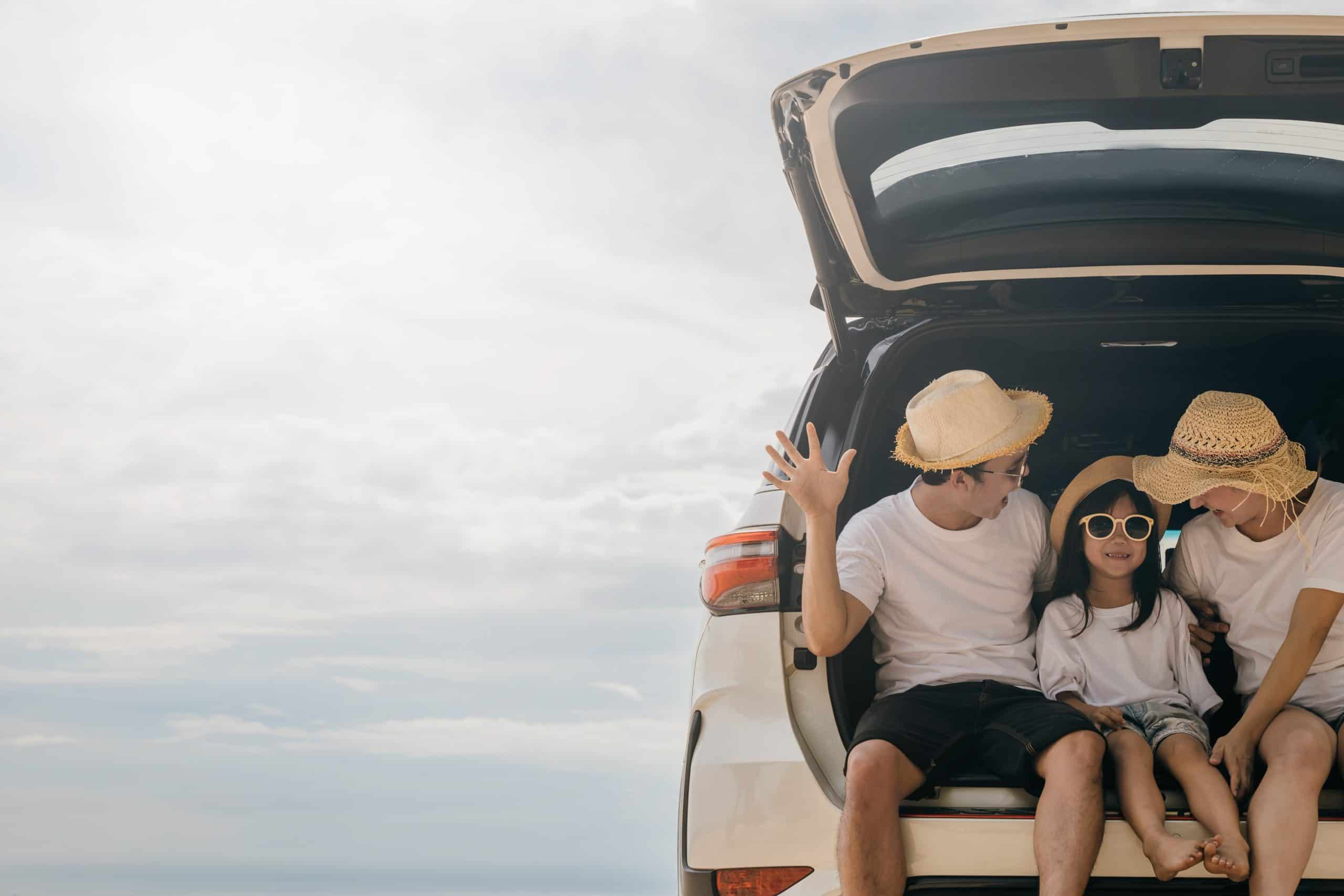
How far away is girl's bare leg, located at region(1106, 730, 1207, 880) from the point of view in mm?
2125

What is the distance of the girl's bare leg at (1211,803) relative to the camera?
214 centimetres

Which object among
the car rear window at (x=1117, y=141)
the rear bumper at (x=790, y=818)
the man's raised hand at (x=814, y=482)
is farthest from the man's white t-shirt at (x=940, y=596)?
the car rear window at (x=1117, y=141)

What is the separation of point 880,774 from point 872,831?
11 cm

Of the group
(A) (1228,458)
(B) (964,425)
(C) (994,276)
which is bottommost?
(A) (1228,458)

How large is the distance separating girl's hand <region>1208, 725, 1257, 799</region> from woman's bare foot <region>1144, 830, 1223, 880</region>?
235mm

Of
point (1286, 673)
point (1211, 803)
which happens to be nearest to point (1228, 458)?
point (1286, 673)

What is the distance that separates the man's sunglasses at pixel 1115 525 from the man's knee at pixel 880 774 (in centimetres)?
76

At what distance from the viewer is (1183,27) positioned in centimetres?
218

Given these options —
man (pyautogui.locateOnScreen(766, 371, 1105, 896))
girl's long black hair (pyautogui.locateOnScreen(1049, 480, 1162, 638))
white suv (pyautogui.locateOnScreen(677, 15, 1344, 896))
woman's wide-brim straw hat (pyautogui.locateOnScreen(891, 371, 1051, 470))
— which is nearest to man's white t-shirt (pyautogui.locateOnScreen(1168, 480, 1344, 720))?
girl's long black hair (pyautogui.locateOnScreen(1049, 480, 1162, 638))

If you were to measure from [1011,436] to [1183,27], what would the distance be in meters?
0.94

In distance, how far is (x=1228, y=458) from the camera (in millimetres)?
2689

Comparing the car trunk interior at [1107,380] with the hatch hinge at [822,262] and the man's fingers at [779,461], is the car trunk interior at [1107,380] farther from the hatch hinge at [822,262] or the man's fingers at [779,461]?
the man's fingers at [779,461]

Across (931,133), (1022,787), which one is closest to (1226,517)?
(1022,787)

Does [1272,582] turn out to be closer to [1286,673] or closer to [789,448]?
[1286,673]
